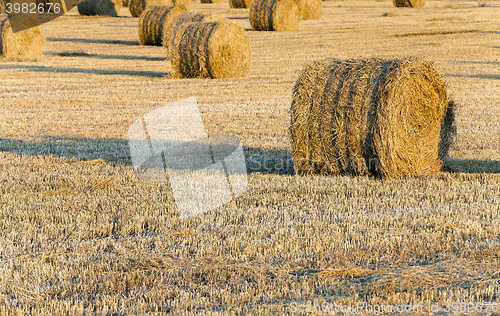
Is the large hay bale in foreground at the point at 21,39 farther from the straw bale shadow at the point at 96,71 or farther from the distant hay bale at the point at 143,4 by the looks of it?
the distant hay bale at the point at 143,4

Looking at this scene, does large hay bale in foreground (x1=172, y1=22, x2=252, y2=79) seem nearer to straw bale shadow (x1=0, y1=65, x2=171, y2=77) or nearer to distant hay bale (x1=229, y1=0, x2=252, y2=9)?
straw bale shadow (x1=0, y1=65, x2=171, y2=77)

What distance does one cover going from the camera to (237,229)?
527cm

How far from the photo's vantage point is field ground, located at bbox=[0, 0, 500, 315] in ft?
13.1

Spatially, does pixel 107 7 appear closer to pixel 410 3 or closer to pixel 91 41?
pixel 91 41

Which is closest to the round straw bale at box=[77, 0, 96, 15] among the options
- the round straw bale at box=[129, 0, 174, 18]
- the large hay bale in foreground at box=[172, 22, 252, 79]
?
the round straw bale at box=[129, 0, 174, 18]

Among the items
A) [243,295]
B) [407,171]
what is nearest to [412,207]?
[407,171]

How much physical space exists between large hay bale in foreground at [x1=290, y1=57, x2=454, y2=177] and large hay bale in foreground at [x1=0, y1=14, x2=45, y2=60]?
48.5ft

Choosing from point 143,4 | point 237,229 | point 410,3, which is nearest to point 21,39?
point 143,4

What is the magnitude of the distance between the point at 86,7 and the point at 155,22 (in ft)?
50.6

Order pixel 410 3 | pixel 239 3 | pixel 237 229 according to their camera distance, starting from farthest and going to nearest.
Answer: pixel 410 3, pixel 239 3, pixel 237 229

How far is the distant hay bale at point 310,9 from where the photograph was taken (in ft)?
105

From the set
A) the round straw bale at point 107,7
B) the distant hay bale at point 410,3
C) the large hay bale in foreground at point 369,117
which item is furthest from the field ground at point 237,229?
the distant hay bale at point 410,3

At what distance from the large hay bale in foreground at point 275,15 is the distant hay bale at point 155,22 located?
4.44 metres

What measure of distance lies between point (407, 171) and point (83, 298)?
4229 millimetres
